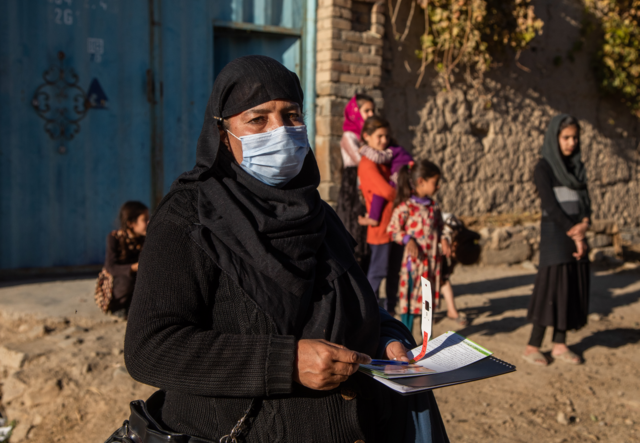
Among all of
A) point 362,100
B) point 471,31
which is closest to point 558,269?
point 362,100

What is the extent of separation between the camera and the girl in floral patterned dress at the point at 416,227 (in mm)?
3961

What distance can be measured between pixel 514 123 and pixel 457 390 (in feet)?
16.3

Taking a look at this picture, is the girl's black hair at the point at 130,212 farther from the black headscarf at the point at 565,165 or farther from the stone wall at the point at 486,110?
the black headscarf at the point at 565,165

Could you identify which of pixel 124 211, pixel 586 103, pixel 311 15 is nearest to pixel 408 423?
pixel 124 211

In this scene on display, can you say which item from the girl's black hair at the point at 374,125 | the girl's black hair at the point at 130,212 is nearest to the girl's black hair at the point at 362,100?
the girl's black hair at the point at 374,125

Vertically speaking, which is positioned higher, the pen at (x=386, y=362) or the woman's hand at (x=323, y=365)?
the woman's hand at (x=323, y=365)

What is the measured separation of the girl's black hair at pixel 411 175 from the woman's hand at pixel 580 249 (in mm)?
1099

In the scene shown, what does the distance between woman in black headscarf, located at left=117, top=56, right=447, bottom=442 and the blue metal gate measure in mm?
4235

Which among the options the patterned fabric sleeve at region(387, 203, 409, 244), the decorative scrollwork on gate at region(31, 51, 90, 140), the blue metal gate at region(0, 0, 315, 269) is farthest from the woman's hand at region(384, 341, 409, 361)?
the decorative scrollwork on gate at region(31, 51, 90, 140)

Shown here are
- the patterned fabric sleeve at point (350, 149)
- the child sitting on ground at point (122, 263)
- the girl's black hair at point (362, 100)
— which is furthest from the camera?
the girl's black hair at point (362, 100)

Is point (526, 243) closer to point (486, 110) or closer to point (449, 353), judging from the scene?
point (486, 110)

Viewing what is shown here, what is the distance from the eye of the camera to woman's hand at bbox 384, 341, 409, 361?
4.97ft

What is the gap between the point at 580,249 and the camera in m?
3.92

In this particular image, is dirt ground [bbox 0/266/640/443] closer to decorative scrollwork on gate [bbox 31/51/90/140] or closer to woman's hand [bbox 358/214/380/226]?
woman's hand [bbox 358/214/380/226]
